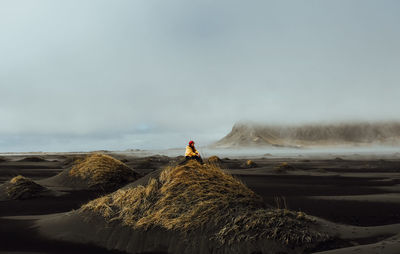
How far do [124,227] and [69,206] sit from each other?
Answer: 212 inches

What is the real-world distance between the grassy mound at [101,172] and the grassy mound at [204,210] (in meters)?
8.25

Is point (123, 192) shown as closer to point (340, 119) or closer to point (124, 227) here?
point (124, 227)

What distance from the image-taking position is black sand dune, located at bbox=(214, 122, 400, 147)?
12662cm

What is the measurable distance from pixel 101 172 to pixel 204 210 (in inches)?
448

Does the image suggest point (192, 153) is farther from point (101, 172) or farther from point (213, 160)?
point (101, 172)

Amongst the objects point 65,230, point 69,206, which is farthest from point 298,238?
point 69,206

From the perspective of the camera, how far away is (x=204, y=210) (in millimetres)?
7223

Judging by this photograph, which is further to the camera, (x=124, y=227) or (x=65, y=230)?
(x=65, y=230)

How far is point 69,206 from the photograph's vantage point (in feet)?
38.9

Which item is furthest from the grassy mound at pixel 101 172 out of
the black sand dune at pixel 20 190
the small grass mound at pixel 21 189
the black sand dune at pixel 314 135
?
the black sand dune at pixel 314 135

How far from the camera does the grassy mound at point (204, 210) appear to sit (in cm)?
659

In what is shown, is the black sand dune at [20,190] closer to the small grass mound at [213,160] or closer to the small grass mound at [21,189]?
the small grass mound at [21,189]

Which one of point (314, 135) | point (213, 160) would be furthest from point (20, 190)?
point (314, 135)

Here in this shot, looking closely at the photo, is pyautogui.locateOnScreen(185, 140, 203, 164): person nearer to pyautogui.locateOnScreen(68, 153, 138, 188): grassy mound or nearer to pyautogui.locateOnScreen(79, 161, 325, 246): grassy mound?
pyautogui.locateOnScreen(79, 161, 325, 246): grassy mound
